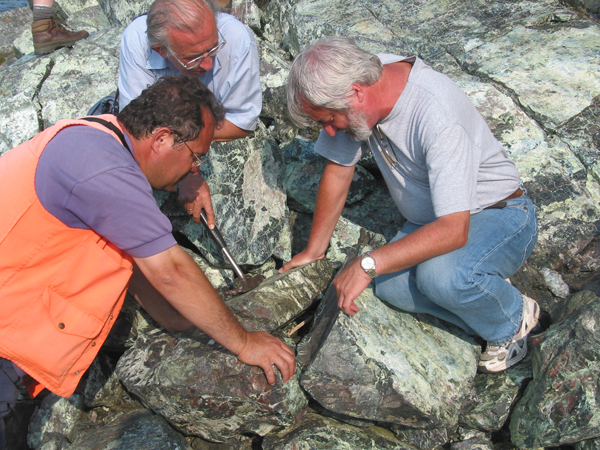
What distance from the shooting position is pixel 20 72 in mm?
4234

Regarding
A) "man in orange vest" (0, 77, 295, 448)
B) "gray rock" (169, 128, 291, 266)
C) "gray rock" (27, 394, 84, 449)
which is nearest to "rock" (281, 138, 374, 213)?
"gray rock" (169, 128, 291, 266)

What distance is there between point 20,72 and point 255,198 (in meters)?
2.68

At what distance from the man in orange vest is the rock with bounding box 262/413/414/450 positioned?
0.33 metres

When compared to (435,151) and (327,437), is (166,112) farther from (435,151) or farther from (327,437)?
(327,437)

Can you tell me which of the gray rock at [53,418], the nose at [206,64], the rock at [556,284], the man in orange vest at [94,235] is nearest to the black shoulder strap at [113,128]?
the man in orange vest at [94,235]

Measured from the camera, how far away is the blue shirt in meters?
3.12

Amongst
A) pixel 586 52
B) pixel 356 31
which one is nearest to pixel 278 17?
pixel 356 31

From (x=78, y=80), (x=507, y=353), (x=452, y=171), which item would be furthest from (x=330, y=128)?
(x=78, y=80)

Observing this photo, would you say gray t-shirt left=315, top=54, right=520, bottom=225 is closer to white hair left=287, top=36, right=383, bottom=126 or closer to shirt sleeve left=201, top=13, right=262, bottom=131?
white hair left=287, top=36, right=383, bottom=126

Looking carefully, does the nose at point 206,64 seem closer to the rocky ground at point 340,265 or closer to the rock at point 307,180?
the rocky ground at point 340,265

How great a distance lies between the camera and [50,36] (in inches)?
169

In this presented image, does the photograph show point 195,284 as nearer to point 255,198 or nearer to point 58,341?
point 58,341

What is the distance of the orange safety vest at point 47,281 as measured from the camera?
1867 millimetres

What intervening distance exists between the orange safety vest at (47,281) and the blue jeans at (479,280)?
154 centimetres
